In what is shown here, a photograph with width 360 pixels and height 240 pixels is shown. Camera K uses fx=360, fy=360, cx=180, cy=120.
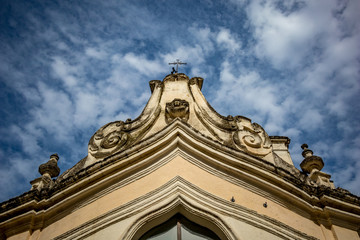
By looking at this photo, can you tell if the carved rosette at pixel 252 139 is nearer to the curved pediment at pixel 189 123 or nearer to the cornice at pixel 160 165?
the curved pediment at pixel 189 123

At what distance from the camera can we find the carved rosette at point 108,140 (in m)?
9.00

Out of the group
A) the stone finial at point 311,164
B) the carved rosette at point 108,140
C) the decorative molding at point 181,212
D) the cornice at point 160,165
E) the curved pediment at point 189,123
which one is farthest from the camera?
the carved rosette at point 108,140

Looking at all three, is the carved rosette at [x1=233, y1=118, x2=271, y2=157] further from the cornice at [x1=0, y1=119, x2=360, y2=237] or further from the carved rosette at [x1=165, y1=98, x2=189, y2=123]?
the carved rosette at [x1=165, y1=98, x2=189, y2=123]

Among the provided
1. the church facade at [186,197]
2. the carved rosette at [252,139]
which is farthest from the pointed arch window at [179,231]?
the carved rosette at [252,139]

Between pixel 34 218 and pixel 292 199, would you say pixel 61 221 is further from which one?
pixel 292 199

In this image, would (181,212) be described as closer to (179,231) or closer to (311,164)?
(179,231)

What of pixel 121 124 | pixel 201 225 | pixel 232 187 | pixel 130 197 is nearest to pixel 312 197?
pixel 232 187

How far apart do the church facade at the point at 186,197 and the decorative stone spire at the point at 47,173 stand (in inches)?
1.0

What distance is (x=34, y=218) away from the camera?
25.5 feet

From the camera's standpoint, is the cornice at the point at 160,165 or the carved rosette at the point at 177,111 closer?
the cornice at the point at 160,165

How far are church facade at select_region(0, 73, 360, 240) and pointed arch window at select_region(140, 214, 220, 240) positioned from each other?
2cm

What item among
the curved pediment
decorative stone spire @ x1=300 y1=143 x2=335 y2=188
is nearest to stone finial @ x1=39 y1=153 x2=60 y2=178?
the curved pediment

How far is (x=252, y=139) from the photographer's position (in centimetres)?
884

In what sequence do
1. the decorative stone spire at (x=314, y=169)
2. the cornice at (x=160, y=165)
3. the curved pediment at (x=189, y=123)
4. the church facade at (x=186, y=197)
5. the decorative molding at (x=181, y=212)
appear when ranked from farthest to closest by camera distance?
the curved pediment at (x=189, y=123)
the decorative stone spire at (x=314, y=169)
the cornice at (x=160, y=165)
the church facade at (x=186, y=197)
the decorative molding at (x=181, y=212)
